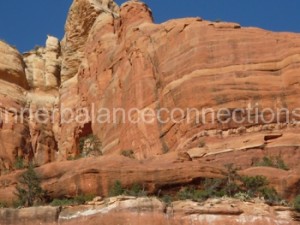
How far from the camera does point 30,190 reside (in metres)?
37.2

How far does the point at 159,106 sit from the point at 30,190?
39.8 ft

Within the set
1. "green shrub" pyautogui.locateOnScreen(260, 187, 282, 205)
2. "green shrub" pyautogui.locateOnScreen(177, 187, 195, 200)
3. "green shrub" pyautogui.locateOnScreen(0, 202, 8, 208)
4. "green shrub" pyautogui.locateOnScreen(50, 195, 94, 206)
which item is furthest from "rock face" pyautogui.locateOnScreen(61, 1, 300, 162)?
"green shrub" pyautogui.locateOnScreen(0, 202, 8, 208)

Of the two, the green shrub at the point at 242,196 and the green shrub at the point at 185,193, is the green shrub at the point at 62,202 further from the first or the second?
the green shrub at the point at 242,196

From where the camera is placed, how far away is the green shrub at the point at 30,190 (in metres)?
36.8

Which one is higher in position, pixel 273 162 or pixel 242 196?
pixel 273 162

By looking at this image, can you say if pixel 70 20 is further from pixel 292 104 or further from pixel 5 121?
pixel 292 104

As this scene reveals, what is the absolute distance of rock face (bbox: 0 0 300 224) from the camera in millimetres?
37094

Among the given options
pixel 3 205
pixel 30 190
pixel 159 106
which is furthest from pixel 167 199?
pixel 159 106

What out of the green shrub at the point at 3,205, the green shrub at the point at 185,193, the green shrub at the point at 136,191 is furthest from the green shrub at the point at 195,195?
the green shrub at the point at 3,205

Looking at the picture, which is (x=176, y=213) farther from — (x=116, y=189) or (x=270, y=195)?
(x=270, y=195)

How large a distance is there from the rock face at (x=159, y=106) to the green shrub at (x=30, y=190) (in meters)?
0.46

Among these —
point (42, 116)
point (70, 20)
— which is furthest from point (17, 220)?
point (70, 20)

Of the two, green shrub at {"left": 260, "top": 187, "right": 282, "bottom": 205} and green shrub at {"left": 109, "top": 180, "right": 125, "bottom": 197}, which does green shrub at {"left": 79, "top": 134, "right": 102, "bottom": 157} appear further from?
green shrub at {"left": 260, "top": 187, "right": 282, "bottom": 205}

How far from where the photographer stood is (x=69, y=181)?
3709 centimetres
